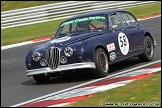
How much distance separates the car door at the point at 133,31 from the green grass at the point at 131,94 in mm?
2479

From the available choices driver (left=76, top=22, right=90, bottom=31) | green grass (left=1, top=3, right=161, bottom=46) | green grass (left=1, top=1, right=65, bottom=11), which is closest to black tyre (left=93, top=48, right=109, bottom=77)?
driver (left=76, top=22, right=90, bottom=31)

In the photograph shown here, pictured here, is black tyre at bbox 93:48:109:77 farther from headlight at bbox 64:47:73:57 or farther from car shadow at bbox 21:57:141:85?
headlight at bbox 64:47:73:57

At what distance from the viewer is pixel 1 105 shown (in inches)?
280

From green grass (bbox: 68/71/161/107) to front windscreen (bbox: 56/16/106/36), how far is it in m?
2.32

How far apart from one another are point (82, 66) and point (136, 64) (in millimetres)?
2166

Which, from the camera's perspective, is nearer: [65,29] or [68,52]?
[68,52]

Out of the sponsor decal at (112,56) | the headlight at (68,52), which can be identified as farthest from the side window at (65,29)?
the headlight at (68,52)

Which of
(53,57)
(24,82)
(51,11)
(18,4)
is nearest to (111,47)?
(53,57)

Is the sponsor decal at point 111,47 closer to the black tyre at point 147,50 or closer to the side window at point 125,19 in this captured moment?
the side window at point 125,19

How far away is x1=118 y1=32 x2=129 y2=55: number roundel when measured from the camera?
32.0 ft

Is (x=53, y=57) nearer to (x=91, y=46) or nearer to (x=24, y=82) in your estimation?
(x=91, y=46)

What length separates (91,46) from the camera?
8.84 meters

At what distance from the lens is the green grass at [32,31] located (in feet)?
64.2

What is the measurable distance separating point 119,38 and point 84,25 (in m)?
0.81
